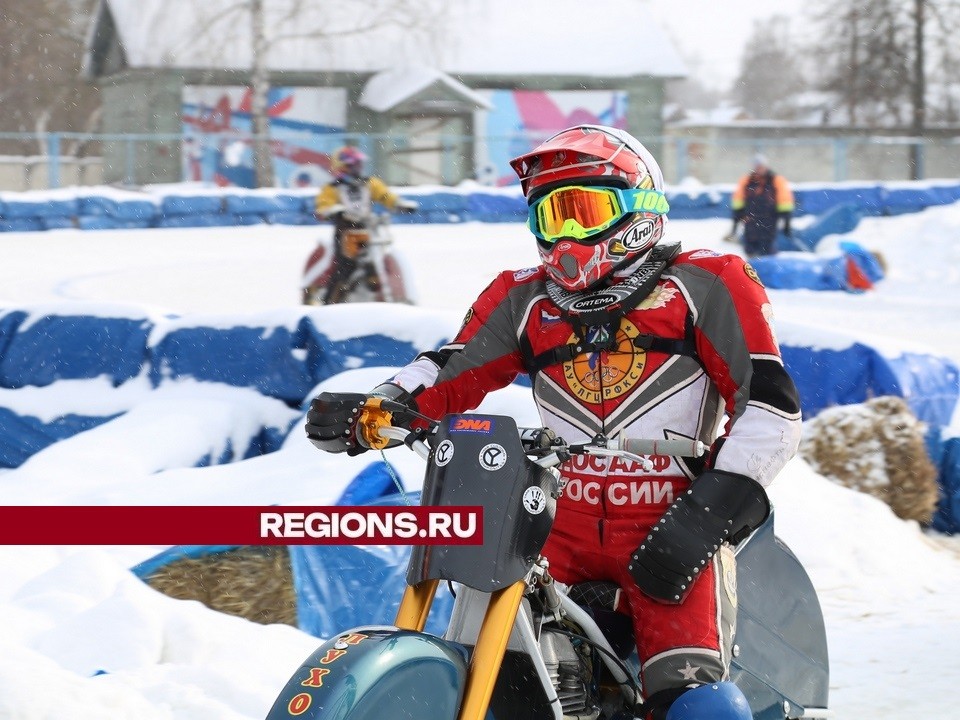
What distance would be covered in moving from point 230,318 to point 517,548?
5989mm

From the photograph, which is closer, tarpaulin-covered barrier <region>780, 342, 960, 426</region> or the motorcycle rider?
the motorcycle rider

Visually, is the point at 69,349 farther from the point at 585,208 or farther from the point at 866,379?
the point at 585,208

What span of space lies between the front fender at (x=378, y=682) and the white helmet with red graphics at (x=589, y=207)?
1.06m

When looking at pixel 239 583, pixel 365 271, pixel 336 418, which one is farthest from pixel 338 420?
pixel 365 271

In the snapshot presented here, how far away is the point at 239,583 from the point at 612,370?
230 cm

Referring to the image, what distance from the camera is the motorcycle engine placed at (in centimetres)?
256

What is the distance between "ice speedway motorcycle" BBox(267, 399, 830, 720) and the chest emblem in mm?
421

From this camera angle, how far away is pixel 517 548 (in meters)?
2.31

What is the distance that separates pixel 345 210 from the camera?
12359mm

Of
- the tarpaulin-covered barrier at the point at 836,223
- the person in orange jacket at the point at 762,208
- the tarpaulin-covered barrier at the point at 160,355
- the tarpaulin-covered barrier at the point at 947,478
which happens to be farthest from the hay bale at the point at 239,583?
the tarpaulin-covered barrier at the point at 836,223

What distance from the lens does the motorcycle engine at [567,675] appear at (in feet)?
8.41

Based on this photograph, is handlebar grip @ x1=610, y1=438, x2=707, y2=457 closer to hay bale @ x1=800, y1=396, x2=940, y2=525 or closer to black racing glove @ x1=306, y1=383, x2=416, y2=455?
black racing glove @ x1=306, y1=383, x2=416, y2=455

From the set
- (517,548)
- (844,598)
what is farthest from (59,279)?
(517,548)

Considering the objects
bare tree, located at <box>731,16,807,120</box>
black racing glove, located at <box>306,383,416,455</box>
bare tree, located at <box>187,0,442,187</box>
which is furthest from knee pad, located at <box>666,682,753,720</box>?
bare tree, located at <box>731,16,807,120</box>
